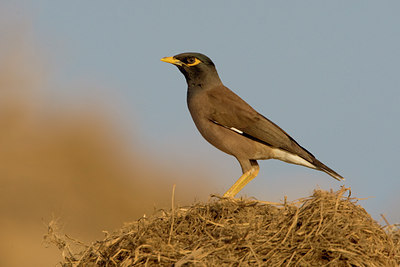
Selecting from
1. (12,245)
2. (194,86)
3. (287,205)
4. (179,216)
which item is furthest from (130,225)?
(12,245)

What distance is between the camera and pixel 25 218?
53.4 feet

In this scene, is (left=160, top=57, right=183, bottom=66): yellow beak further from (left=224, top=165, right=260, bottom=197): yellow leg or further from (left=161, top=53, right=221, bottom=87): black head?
(left=224, top=165, right=260, bottom=197): yellow leg

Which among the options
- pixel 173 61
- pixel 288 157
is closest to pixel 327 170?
pixel 288 157

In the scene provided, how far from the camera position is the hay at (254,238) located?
17.4ft

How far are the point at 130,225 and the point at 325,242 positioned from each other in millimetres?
1814

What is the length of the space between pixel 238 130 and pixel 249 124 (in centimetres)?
A: 20

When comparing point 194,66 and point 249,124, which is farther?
point 194,66

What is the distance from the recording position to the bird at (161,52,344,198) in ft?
27.8

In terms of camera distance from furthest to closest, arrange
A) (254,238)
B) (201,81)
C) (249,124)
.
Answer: (201,81)
(249,124)
(254,238)

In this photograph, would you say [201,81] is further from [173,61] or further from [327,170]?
[327,170]

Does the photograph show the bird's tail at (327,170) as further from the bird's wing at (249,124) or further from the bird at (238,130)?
the bird's wing at (249,124)

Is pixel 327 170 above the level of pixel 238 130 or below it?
below

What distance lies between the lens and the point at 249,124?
341 inches

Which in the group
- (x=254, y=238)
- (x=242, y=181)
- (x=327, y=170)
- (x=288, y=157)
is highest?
(x=288, y=157)
